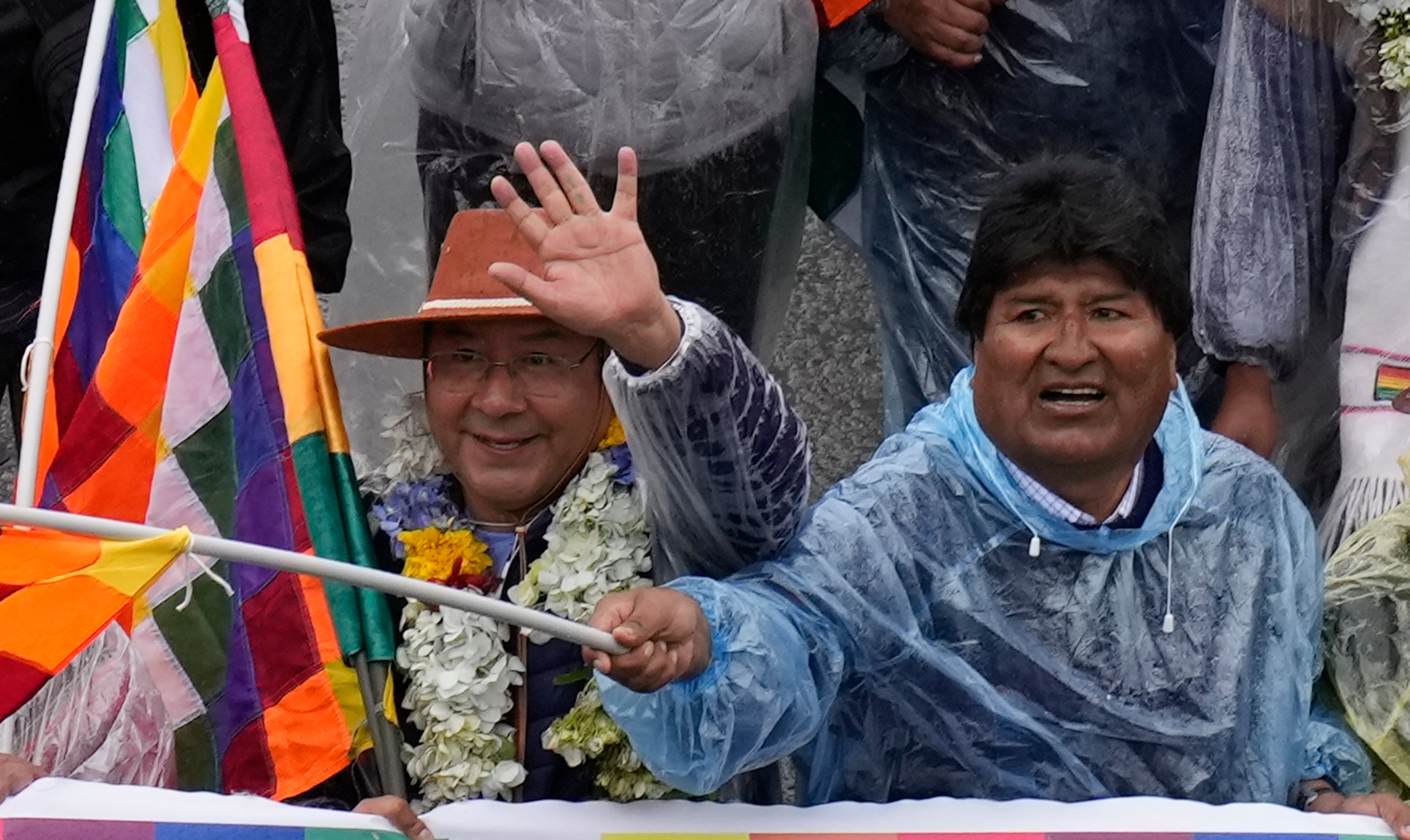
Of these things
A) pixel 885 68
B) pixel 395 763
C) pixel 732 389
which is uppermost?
pixel 885 68

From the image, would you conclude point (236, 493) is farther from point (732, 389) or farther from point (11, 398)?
point (11, 398)

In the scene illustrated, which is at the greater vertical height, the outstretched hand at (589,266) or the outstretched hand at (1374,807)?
the outstretched hand at (589,266)

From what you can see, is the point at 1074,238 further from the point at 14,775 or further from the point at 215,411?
the point at 14,775

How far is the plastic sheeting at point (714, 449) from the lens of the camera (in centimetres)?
271

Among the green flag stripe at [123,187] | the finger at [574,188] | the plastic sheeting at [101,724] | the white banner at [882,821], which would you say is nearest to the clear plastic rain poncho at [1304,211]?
the white banner at [882,821]

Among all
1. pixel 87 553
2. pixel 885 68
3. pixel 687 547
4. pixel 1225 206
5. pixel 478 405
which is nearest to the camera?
pixel 87 553

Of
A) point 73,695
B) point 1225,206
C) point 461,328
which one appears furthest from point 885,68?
point 73,695

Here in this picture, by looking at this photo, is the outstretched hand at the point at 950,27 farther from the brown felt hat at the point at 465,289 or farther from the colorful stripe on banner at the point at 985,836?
the colorful stripe on banner at the point at 985,836

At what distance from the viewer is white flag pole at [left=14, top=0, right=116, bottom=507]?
3.16 metres

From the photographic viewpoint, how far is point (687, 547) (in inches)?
115

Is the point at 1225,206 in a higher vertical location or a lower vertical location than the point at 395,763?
higher

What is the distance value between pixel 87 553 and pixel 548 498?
0.79 metres

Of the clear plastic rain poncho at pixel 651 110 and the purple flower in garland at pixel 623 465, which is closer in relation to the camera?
the purple flower in garland at pixel 623 465

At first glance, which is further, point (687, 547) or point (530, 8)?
point (530, 8)
